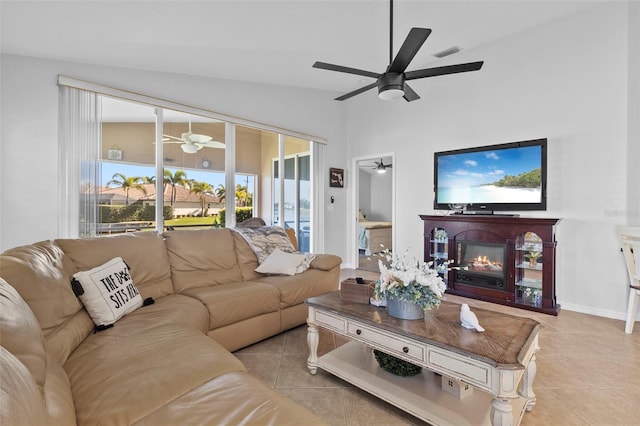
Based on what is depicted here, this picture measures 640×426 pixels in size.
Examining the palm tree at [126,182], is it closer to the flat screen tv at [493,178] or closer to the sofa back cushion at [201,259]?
the sofa back cushion at [201,259]

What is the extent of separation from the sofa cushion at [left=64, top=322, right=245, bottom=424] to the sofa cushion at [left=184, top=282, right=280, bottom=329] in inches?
21.0

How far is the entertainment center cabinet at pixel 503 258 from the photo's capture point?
3.35 meters

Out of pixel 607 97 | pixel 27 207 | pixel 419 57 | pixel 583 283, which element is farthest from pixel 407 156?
pixel 27 207

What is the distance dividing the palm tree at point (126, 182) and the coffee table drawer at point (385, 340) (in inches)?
116

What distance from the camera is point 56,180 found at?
2957 millimetres

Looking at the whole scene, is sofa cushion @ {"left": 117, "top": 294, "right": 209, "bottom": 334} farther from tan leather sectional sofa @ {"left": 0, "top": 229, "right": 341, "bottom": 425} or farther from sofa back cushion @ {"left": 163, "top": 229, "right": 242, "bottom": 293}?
sofa back cushion @ {"left": 163, "top": 229, "right": 242, "bottom": 293}

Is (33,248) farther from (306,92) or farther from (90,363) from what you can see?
(306,92)

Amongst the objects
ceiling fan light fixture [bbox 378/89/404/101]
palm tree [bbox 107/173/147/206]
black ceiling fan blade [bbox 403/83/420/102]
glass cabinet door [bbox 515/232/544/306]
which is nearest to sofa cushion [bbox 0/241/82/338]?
palm tree [bbox 107/173/147/206]

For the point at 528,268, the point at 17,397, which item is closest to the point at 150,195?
the point at 17,397

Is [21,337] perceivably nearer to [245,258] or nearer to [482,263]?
[245,258]

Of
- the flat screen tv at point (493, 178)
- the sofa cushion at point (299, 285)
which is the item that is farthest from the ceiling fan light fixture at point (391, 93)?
the flat screen tv at point (493, 178)

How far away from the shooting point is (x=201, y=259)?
9.16 ft

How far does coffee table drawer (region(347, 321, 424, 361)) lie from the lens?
1.54m

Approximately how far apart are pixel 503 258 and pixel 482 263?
0.85 ft
